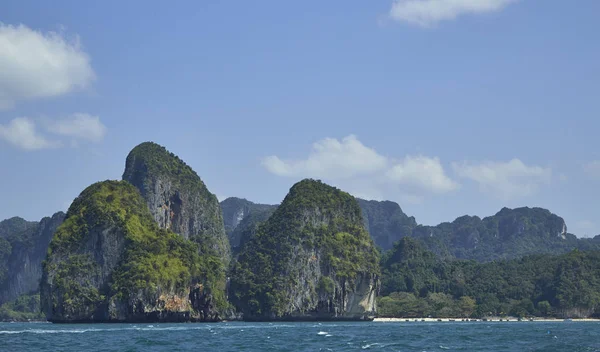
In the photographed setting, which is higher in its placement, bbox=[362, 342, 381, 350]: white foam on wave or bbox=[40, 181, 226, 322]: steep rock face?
bbox=[40, 181, 226, 322]: steep rock face

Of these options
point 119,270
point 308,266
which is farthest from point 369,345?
point 308,266

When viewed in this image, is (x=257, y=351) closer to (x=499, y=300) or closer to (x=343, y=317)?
(x=343, y=317)

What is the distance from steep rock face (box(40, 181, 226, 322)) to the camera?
12900 centimetres

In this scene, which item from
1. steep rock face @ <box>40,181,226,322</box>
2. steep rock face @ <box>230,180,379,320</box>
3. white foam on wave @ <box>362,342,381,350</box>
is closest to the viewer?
white foam on wave @ <box>362,342,381,350</box>

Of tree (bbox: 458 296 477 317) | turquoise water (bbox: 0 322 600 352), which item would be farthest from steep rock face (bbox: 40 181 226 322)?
tree (bbox: 458 296 477 317)

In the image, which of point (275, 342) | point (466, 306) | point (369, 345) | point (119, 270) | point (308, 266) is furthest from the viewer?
point (466, 306)

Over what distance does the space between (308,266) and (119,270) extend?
43.1 m

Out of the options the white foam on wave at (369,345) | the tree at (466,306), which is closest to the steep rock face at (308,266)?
the tree at (466,306)

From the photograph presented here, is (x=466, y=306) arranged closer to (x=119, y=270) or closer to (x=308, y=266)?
(x=308, y=266)

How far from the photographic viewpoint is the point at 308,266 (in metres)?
164

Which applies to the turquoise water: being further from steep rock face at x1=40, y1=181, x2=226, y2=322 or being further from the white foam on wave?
steep rock face at x1=40, y1=181, x2=226, y2=322

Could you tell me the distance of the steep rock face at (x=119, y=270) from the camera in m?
129

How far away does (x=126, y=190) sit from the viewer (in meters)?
149

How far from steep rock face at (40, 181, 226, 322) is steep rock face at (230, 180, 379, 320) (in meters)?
13.0
